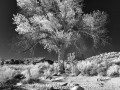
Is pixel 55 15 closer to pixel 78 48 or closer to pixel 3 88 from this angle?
pixel 78 48

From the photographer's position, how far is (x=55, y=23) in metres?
20.6

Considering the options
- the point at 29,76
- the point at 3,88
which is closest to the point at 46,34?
the point at 29,76

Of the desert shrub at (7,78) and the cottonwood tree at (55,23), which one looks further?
the cottonwood tree at (55,23)

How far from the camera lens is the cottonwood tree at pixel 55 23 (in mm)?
20516

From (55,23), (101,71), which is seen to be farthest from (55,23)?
(101,71)

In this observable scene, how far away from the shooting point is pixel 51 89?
970 centimetres

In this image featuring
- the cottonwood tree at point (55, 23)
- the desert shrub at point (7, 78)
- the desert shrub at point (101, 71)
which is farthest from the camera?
the cottonwood tree at point (55, 23)

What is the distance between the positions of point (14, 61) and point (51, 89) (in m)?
17.3

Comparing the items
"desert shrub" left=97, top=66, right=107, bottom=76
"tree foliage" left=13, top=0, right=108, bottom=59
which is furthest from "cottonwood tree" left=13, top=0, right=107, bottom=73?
"desert shrub" left=97, top=66, right=107, bottom=76

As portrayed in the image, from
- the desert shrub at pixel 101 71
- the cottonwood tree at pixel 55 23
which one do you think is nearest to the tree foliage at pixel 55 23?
the cottonwood tree at pixel 55 23

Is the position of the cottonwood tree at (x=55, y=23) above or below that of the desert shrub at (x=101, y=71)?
above

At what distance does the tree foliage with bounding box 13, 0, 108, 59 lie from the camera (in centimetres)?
2052

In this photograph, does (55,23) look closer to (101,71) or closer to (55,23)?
(55,23)

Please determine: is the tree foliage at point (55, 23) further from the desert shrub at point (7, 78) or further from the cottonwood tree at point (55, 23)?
the desert shrub at point (7, 78)
